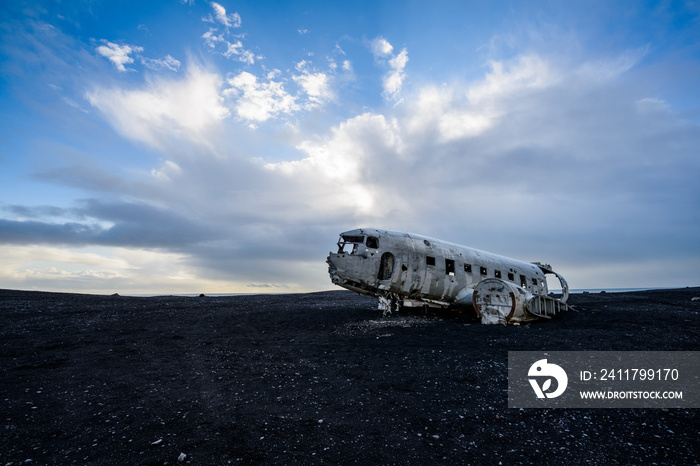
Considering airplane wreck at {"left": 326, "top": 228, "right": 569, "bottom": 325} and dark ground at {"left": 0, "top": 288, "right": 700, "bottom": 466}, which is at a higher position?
airplane wreck at {"left": 326, "top": 228, "right": 569, "bottom": 325}

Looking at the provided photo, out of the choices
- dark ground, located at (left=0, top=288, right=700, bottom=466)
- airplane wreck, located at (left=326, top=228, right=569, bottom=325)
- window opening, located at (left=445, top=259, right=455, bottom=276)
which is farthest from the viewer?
window opening, located at (left=445, top=259, right=455, bottom=276)

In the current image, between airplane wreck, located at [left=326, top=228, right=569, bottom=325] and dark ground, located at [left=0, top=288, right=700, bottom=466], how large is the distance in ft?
9.35

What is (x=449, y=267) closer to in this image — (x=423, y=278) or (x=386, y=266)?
(x=423, y=278)

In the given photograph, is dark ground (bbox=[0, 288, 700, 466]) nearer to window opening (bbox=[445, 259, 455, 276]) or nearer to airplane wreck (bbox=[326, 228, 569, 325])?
airplane wreck (bbox=[326, 228, 569, 325])

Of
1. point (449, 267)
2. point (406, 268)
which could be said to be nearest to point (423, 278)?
point (406, 268)

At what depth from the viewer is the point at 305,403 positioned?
735 centimetres

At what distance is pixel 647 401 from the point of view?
7.50 metres

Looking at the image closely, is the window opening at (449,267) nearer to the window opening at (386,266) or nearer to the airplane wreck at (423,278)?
the airplane wreck at (423,278)

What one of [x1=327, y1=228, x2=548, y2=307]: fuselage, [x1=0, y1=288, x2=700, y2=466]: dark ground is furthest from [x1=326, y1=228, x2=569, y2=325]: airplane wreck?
[x1=0, y1=288, x2=700, y2=466]: dark ground

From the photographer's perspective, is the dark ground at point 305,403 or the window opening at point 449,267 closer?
the dark ground at point 305,403

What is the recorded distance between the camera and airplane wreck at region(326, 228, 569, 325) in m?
17.1

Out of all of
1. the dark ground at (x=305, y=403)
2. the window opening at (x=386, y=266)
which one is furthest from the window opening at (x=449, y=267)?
the dark ground at (x=305, y=403)

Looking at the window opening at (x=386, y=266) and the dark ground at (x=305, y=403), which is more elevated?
the window opening at (x=386, y=266)

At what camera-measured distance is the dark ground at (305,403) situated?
545 cm
